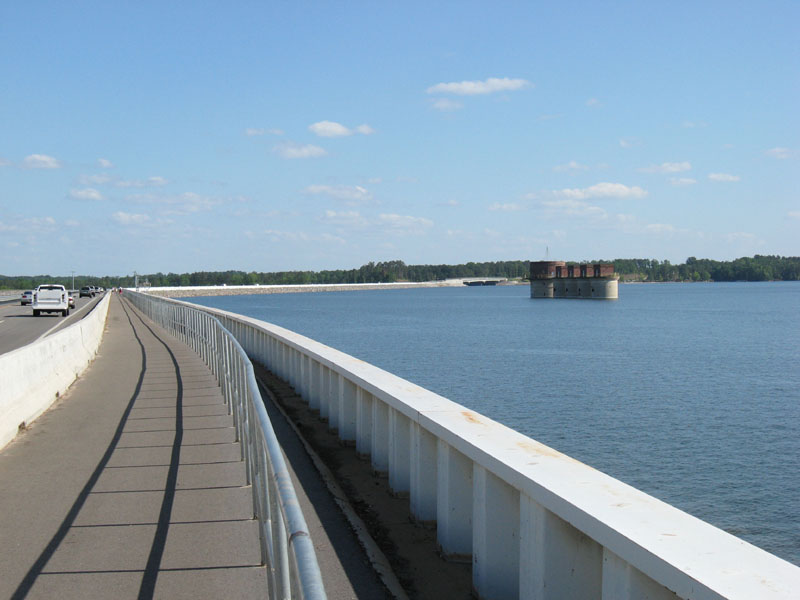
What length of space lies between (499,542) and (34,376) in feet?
34.2

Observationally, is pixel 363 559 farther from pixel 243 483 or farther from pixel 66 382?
pixel 66 382

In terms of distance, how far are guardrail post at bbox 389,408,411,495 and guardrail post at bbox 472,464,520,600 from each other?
2.45 meters

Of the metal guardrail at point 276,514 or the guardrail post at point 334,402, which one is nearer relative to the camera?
the metal guardrail at point 276,514

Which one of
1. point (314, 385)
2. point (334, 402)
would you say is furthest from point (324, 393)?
point (314, 385)

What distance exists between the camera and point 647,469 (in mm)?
20156

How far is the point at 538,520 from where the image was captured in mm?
4695

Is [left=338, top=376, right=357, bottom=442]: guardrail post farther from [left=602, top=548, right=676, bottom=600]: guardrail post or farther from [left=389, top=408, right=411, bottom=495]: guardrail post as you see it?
[left=602, top=548, right=676, bottom=600]: guardrail post

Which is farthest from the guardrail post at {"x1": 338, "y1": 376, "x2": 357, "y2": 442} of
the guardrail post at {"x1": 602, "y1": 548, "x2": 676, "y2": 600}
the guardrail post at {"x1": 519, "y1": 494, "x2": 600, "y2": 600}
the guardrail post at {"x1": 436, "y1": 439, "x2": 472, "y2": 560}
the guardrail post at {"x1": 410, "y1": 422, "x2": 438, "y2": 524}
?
the guardrail post at {"x1": 602, "y1": 548, "x2": 676, "y2": 600}

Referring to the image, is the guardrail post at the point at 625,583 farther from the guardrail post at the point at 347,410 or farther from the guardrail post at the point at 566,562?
the guardrail post at the point at 347,410

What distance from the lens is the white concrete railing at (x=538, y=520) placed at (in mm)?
3463

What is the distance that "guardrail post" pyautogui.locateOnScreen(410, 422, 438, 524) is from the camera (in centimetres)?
696

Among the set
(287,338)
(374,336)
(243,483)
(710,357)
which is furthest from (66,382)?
(374,336)

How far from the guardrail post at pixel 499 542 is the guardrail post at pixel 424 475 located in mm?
1526

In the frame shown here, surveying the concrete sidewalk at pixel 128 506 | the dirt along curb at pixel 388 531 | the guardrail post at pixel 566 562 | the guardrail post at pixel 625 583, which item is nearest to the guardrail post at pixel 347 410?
the dirt along curb at pixel 388 531
